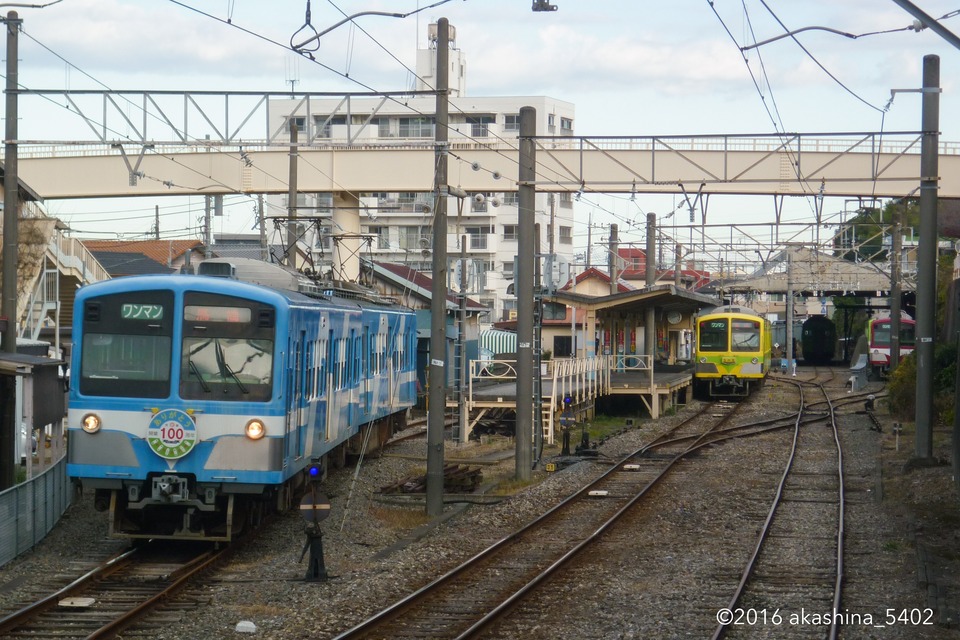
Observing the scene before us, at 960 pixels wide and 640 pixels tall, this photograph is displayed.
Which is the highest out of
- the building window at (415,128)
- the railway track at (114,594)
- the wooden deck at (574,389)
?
the building window at (415,128)

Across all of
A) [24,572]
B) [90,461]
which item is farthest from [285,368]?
[24,572]

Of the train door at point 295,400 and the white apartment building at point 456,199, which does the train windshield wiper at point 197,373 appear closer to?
the train door at point 295,400

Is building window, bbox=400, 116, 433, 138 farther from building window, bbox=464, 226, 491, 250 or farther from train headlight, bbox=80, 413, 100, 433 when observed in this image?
train headlight, bbox=80, 413, 100, 433

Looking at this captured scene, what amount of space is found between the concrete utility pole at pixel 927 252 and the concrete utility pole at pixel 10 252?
1129 cm

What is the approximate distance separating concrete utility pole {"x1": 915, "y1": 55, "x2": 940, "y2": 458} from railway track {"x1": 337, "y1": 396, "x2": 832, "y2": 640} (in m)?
3.64

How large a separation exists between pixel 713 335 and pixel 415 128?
907 inches

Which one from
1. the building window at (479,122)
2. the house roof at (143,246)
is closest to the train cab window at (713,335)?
the house roof at (143,246)

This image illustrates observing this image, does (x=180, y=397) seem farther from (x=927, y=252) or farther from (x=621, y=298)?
(x=621, y=298)

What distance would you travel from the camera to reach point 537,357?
1716 cm

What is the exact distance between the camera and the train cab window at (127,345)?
33.1 feet

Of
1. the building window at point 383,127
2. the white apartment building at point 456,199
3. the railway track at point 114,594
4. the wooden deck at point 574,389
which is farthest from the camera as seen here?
the building window at point 383,127

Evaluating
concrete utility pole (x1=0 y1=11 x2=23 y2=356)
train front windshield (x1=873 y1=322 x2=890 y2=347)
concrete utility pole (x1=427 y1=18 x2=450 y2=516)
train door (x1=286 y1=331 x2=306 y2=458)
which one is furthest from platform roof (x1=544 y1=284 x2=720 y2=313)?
train front windshield (x1=873 y1=322 x2=890 y2=347)

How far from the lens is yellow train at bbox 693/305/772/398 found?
31953 mm

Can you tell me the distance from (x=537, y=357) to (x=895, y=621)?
9462mm
